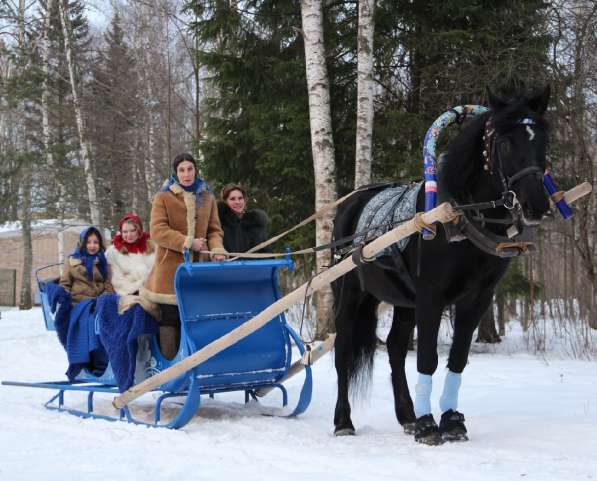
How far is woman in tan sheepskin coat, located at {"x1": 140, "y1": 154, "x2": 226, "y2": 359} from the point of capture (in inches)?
221

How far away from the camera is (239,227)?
255 inches

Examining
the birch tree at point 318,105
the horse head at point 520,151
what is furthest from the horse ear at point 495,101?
the birch tree at point 318,105

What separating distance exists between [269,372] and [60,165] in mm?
16700

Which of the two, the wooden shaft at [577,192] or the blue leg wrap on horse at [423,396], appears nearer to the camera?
the wooden shaft at [577,192]

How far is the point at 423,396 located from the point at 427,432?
22 cm

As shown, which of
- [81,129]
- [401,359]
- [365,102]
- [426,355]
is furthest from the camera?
[81,129]

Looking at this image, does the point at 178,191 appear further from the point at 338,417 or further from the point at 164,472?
the point at 164,472

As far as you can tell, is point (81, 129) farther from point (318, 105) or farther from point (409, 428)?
point (409, 428)

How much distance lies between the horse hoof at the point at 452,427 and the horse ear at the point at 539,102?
1.92 meters

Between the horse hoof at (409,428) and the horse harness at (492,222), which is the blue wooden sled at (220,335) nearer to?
the horse hoof at (409,428)

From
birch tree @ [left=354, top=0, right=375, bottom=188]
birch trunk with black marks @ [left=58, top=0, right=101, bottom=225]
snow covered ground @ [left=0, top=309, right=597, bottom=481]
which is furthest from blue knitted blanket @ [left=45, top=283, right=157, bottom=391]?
birch trunk with black marks @ [left=58, top=0, right=101, bottom=225]

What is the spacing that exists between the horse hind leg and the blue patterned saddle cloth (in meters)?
0.54

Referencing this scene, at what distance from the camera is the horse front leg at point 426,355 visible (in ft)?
14.5

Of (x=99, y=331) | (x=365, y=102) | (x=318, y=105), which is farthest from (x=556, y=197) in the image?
(x=318, y=105)
